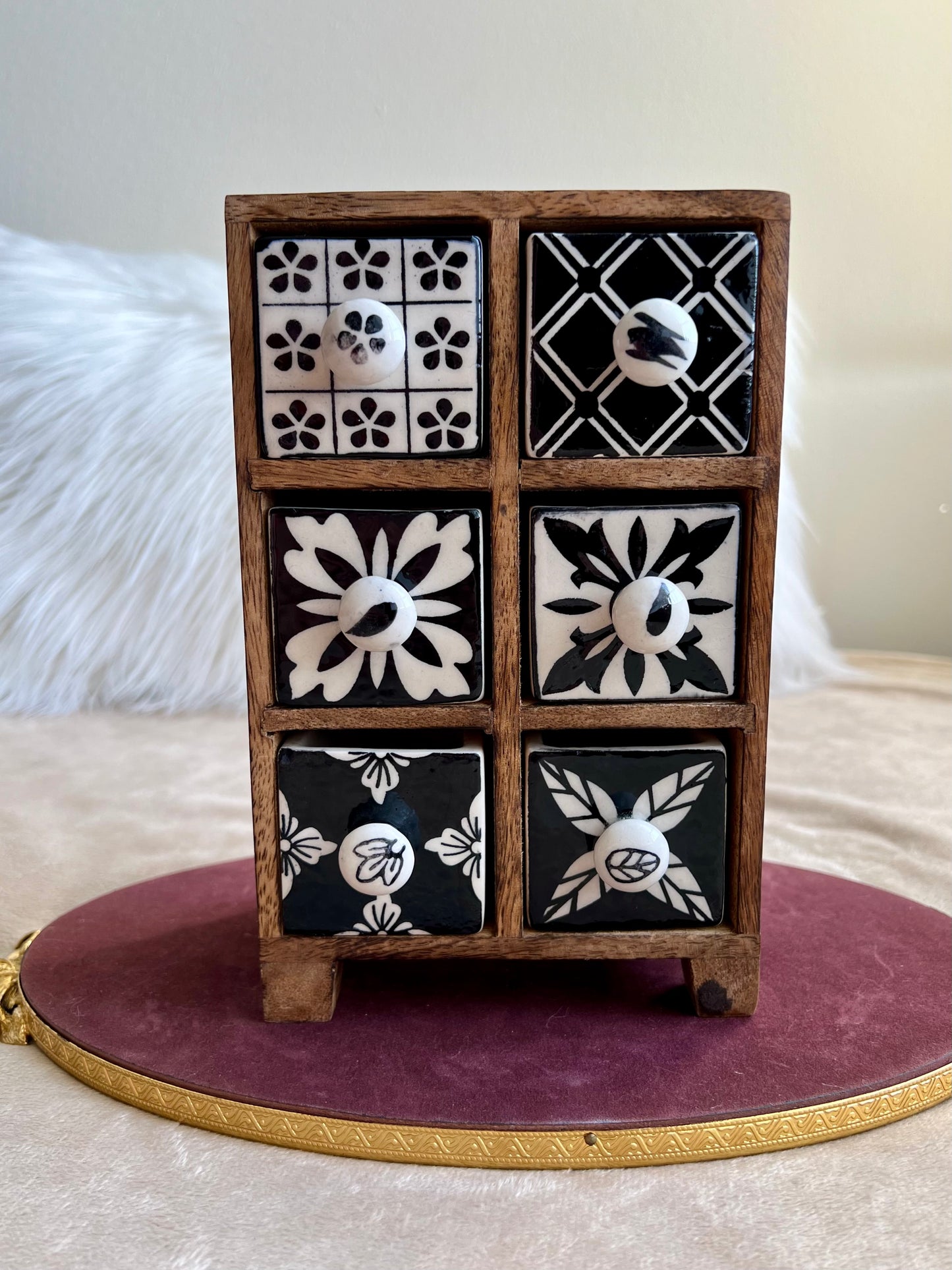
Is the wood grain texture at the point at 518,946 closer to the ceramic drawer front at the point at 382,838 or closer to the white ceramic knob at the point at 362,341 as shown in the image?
the ceramic drawer front at the point at 382,838

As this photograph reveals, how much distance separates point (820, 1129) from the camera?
0.50 meters

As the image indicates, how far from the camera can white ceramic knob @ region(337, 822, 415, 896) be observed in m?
0.55

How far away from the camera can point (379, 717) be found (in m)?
0.55

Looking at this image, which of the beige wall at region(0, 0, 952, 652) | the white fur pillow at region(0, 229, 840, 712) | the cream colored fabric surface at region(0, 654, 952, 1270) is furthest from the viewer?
the beige wall at region(0, 0, 952, 652)

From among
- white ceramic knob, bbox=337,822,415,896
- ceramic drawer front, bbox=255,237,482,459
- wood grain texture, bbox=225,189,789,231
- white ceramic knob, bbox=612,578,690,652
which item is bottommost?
white ceramic knob, bbox=337,822,415,896

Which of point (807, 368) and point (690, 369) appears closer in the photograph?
point (690, 369)

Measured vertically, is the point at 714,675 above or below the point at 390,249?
below

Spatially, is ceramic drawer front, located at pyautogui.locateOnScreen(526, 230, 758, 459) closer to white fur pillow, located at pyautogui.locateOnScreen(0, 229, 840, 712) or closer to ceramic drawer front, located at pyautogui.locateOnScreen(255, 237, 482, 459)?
ceramic drawer front, located at pyautogui.locateOnScreen(255, 237, 482, 459)

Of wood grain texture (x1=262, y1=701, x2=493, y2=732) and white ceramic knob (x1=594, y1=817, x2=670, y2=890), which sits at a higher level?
wood grain texture (x1=262, y1=701, x2=493, y2=732)

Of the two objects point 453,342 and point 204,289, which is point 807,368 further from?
point 453,342

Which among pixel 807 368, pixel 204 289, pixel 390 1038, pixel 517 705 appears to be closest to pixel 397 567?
pixel 517 705

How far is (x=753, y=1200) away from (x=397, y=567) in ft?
1.05

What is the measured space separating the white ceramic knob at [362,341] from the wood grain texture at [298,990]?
0.99ft

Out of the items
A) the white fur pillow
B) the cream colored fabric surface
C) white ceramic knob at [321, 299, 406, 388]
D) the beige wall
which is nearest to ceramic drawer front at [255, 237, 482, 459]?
white ceramic knob at [321, 299, 406, 388]
